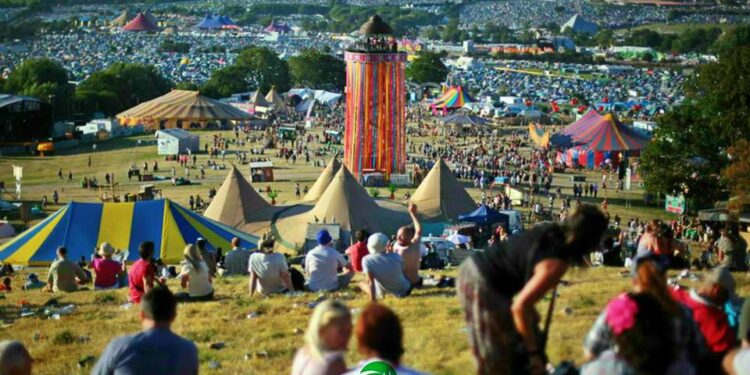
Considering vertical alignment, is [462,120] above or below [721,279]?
above

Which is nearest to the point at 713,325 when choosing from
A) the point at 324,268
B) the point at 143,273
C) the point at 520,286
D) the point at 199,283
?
the point at 520,286

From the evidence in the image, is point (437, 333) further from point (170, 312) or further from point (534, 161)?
point (534, 161)

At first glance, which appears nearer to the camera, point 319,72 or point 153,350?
point 153,350

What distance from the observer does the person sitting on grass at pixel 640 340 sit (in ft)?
15.5

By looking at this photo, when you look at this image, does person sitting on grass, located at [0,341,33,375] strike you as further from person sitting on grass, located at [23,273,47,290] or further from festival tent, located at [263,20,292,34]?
festival tent, located at [263,20,292,34]

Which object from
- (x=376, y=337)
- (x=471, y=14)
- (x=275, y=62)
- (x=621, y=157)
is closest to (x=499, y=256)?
(x=376, y=337)

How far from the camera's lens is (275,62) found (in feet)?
260

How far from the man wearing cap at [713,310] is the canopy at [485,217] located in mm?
18055

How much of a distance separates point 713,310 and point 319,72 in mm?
71581

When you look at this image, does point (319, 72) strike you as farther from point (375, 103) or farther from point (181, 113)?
point (375, 103)

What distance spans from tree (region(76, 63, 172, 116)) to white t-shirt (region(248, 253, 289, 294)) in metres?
54.1

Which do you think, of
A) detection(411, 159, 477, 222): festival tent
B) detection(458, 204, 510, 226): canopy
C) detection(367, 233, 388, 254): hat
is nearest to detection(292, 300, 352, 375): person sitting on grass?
detection(367, 233, 388, 254): hat

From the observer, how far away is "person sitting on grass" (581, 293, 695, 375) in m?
4.71

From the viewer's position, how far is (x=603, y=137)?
42.9 m
